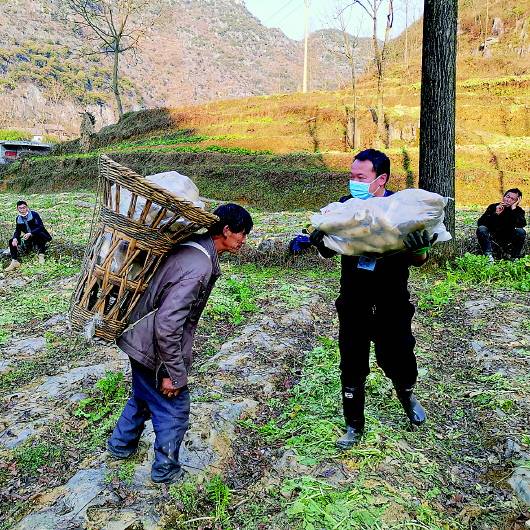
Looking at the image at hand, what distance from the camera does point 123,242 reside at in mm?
2539

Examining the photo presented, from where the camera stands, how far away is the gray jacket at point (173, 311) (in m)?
2.39

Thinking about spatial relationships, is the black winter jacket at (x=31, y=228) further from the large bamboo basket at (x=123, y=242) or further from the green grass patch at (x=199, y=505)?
the green grass patch at (x=199, y=505)

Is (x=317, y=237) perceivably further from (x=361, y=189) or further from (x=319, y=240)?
(x=361, y=189)

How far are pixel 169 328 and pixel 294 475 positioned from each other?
1.20 m

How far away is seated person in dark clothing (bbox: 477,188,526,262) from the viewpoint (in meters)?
7.47

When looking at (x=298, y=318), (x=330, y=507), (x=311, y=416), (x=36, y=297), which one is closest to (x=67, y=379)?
(x=311, y=416)

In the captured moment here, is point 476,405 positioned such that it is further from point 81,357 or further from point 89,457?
point 81,357

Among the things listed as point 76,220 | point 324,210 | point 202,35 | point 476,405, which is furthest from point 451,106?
point 202,35

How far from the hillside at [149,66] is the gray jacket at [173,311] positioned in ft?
179

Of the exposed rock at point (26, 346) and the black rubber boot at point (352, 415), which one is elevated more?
the black rubber boot at point (352, 415)

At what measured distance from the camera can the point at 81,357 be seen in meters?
5.00

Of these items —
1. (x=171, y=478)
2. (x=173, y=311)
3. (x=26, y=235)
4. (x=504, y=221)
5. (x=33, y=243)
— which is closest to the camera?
(x=173, y=311)

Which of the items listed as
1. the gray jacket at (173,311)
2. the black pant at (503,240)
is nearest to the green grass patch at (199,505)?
the gray jacket at (173,311)

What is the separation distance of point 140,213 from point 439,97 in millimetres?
5705
